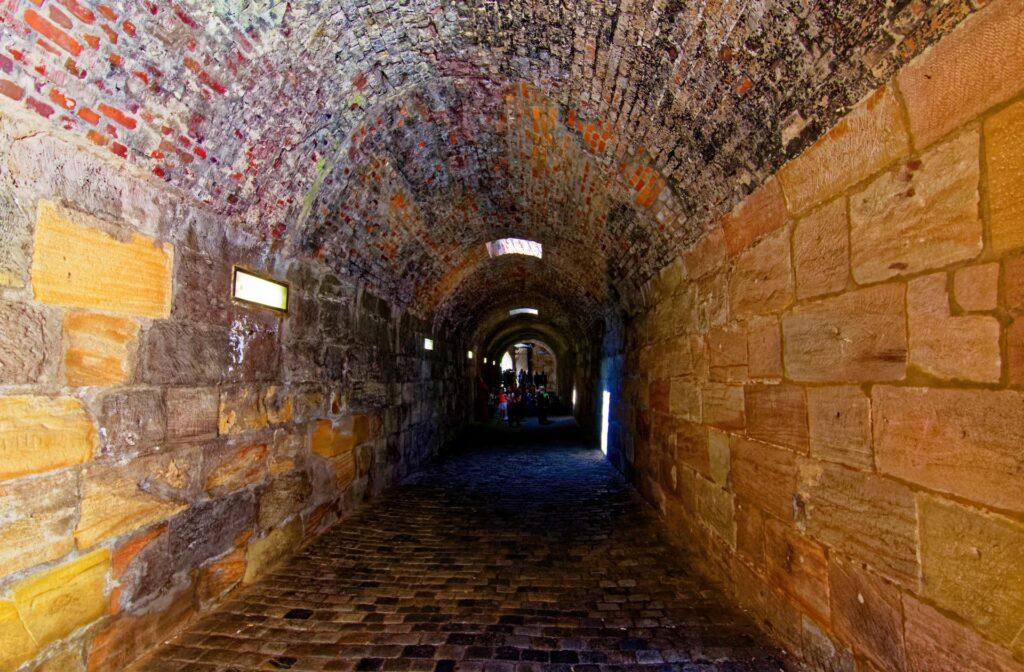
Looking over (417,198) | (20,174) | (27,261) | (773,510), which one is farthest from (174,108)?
(773,510)

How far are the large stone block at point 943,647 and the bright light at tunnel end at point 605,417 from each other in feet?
23.0

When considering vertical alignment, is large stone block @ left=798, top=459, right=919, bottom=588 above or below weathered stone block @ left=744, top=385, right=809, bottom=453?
below

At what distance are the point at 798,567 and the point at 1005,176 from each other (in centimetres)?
210

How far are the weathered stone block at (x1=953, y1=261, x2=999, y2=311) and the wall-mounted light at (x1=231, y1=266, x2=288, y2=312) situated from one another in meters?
4.14

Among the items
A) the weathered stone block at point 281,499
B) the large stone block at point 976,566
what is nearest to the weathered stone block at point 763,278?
the large stone block at point 976,566

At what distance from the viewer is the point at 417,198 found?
5.42 meters

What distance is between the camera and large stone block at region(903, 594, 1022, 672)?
157 centimetres

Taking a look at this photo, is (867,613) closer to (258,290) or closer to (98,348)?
(98,348)

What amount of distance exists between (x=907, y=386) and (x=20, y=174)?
3.94m

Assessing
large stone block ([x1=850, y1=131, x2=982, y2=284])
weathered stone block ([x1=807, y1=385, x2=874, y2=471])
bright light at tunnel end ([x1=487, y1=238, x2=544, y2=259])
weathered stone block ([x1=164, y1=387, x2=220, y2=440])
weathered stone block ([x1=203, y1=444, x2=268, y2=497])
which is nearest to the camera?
large stone block ([x1=850, y1=131, x2=982, y2=284])

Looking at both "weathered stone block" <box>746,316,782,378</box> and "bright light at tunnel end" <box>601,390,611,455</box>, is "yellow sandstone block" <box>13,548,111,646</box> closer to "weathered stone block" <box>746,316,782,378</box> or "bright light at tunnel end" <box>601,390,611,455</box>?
"weathered stone block" <box>746,316,782,378</box>

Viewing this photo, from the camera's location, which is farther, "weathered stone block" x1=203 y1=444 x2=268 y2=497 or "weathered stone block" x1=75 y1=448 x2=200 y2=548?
"weathered stone block" x1=203 y1=444 x2=268 y2=497

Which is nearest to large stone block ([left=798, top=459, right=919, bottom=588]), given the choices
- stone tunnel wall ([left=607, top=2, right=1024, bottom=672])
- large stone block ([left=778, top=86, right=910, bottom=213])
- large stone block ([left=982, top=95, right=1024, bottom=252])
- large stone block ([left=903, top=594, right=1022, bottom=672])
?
stone tunnel wall ([left=607, top=2, right=1024, bottom=672])

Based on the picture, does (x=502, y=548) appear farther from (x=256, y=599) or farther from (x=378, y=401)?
(x=378, y=401)
